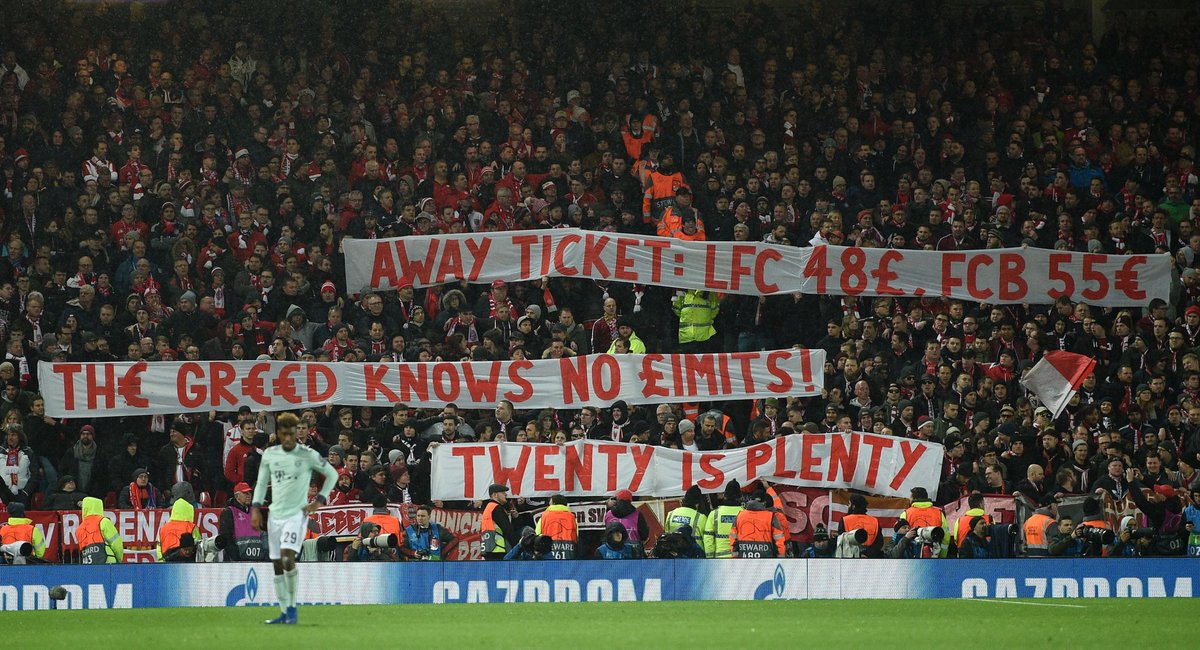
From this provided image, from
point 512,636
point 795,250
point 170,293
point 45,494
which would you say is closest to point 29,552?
point 45,494

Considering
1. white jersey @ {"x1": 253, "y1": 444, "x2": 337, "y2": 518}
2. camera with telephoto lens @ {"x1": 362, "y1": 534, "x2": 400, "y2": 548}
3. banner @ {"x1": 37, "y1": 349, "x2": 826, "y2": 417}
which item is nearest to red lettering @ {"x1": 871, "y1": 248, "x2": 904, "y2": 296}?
banner @ {"x1": 37, "y1": 349, "x2": 826, "y2": 417}

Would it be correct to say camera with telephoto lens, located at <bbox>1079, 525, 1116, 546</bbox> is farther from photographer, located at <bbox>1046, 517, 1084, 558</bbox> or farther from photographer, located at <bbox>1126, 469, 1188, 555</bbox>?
photographer, located at <bbox>1126, 469, 1188, 555</bbox>

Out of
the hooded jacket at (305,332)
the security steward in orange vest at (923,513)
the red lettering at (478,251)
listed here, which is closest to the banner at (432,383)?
the hooded jacket at (305,332)

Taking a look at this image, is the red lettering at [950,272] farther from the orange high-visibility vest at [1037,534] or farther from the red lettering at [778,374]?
the orange high-visibility vest at [1037,534]

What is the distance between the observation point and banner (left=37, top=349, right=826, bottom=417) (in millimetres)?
21312

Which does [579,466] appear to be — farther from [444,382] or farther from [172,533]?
[172,533]

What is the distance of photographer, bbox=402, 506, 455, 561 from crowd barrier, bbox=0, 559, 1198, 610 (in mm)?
1221

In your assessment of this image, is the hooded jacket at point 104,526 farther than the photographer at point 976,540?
No

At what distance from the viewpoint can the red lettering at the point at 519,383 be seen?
21.6m

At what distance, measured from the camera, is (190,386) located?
21.4 metres

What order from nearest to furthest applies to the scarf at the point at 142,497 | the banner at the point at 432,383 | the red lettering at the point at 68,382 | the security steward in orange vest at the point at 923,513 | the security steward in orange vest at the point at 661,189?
the security steward in orange vest at the point at 923,513, the scarf at the point at 142,497, the red lettering at the point at 68,382, the banner at the point at 432,383, the security steward in orange vest at the point at 661,189

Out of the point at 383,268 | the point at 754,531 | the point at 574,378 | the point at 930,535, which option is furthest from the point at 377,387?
the point at 930,535

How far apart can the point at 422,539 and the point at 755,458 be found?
4.39 metres

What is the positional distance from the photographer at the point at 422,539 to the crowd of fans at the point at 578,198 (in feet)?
2.59
